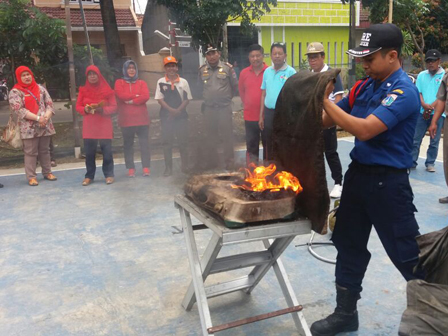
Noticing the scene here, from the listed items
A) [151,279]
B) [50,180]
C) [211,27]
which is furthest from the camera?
[211,27]

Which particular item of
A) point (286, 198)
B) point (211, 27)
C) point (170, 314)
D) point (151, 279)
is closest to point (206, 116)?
point (211, 27)

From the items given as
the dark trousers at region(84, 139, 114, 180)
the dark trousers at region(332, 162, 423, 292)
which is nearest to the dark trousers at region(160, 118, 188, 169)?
the dark trousers at region(84, 139, 114, 180)

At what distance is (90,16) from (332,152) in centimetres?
915

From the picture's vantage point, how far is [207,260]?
2953mm

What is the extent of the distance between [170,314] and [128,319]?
0.31 meters

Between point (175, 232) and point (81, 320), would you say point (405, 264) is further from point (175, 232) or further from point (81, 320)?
point (175, 232)

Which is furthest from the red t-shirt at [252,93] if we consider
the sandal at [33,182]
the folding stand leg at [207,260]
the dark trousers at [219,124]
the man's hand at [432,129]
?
the folding stand leg at [207,260]

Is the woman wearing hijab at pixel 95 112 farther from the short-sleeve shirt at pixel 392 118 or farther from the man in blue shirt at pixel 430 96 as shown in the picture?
the short-sleeve shirt at pixel 392 118

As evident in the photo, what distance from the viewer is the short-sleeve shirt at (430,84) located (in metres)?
6.74

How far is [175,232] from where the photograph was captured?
4.74 metres

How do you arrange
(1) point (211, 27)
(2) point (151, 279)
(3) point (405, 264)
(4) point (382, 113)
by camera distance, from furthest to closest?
1. (1) point (211, 27)
2. (2) point (151, 279)
3. (3) point (405, 264)
4. (4) point (382, 113)

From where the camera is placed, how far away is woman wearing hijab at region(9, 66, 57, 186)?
21.9ft

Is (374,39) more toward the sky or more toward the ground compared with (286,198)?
more toward the sky

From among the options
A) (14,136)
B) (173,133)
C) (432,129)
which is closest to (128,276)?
(173,133)
